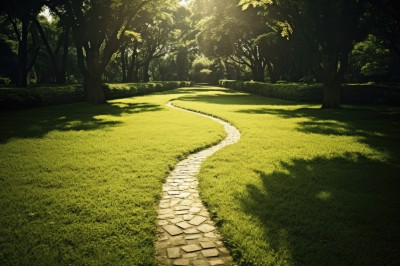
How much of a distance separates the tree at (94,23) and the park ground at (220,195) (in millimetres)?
12411

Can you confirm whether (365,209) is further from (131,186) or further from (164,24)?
(164,24)

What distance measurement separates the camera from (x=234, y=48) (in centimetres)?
4253

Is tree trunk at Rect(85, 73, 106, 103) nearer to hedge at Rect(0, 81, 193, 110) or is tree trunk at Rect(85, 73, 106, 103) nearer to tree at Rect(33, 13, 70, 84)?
hedge at Rect(0, 81, 193, 110)

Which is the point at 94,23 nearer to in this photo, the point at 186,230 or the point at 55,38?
the point at 186,230

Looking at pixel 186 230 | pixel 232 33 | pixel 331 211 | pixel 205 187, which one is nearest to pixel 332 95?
pixel 331 211

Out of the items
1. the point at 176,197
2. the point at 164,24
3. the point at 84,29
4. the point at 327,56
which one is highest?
the point at 164,24

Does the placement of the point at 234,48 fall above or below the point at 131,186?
above

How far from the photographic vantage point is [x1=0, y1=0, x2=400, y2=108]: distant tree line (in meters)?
17.4

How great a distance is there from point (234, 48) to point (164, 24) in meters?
13.8

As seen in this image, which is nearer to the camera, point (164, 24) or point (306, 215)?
point (306, 215)

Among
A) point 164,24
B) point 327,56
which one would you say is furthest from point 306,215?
point 164,24

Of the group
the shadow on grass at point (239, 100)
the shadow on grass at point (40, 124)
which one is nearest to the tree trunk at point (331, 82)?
the shadow on grass at point (239, 100)

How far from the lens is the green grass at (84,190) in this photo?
3.69 meters

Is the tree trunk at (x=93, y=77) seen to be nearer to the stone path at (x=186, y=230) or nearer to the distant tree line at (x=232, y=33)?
the distant tree line at (x=232, y=33)
